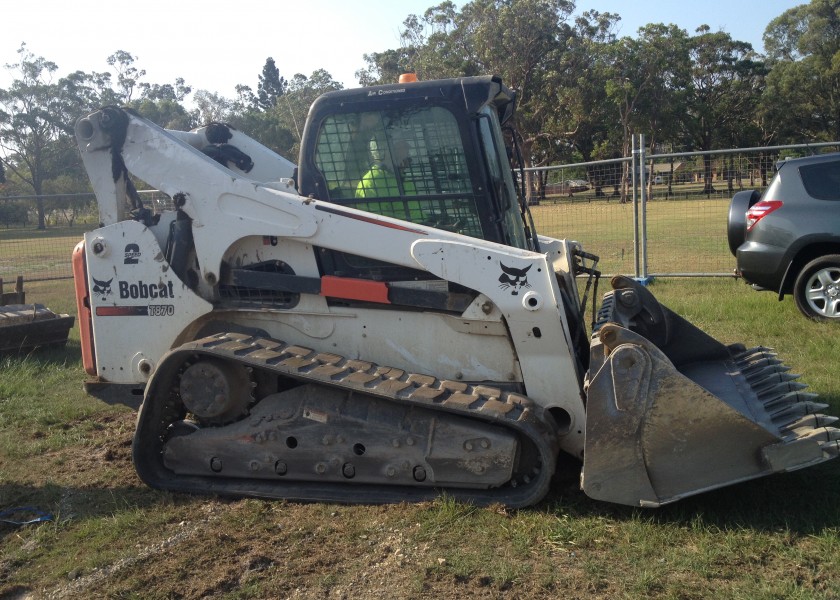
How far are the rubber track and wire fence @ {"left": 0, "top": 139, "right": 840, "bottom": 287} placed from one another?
768cm

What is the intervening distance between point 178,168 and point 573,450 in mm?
3011

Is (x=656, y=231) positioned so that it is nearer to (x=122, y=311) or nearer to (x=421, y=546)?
(x=122, y=311)

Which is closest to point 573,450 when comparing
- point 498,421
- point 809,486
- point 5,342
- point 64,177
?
point 498,421

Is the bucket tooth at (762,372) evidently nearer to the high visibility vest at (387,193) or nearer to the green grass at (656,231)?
the high visibility vest at (387,193)

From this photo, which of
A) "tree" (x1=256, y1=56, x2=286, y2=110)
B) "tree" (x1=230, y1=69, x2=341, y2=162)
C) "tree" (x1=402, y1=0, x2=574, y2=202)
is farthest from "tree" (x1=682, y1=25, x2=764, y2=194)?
"tree" (x1=256, y1=56, x2=286, y2=110)

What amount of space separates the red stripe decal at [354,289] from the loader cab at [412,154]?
21.1 inches

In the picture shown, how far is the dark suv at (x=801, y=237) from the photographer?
8.62 m

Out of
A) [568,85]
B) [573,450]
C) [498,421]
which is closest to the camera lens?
[498,421]

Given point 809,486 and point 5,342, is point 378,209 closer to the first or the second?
point 809,486

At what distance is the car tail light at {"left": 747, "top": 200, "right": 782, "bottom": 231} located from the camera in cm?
886

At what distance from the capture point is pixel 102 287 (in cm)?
505

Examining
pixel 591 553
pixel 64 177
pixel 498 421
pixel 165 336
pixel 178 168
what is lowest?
pixel 591 553

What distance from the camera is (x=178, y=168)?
4906 millimetres

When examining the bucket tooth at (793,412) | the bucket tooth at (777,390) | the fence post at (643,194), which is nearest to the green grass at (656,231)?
the fence post at (643,194)
